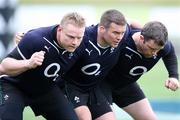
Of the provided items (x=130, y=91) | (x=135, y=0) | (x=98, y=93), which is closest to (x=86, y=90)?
(x=98, y=93)

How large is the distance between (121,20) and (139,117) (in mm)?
1552

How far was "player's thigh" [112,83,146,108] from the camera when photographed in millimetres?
9430

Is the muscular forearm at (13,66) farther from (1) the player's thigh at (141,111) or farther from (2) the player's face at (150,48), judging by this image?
(1) the player's thigh at (141,111)

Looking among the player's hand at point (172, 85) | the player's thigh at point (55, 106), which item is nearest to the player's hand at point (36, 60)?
the player's thigh at point (55, 106)

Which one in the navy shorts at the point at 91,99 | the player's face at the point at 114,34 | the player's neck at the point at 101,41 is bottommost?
the navy shorts at the point at 91,99

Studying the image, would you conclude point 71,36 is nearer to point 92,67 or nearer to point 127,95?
point 92,67

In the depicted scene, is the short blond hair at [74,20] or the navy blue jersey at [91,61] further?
the navy blue jersey at [91,61]

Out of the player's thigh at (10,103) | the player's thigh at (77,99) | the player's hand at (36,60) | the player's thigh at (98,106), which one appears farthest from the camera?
the player's thigh at (98,106)

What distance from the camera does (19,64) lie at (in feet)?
25.4

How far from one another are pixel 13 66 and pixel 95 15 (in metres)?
12.9

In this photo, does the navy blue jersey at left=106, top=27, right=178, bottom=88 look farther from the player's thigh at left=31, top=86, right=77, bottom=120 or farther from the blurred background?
the blurred background

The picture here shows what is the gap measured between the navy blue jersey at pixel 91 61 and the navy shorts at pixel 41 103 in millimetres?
284

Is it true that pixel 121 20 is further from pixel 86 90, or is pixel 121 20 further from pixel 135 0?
pixel 135 0

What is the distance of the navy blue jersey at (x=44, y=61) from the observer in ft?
26.3
